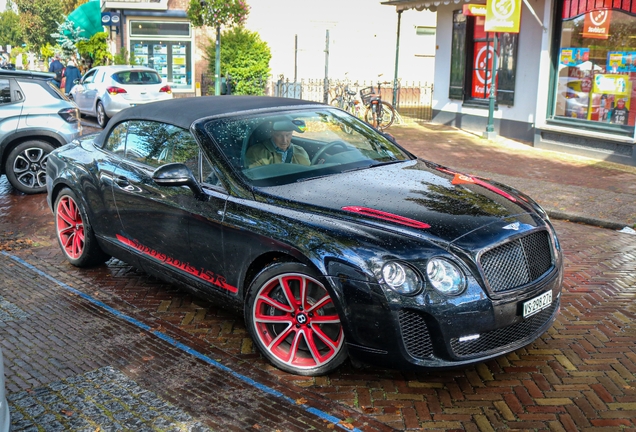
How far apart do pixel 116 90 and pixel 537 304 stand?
1740cm

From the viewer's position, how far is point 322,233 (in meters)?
4.26

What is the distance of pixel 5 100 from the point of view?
34.2ft

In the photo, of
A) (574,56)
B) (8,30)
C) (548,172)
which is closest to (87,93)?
(574,56)

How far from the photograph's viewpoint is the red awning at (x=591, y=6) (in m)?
13.0

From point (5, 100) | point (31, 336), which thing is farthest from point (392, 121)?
point (31, 336)

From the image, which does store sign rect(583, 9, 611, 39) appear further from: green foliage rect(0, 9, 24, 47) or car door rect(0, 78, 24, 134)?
green foliage rect(0, 9, 24, 47)

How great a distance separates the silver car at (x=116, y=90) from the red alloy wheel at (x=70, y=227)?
13330 mm

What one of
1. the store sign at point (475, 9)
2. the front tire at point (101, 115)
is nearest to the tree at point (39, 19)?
the front tire at point (101, 115)

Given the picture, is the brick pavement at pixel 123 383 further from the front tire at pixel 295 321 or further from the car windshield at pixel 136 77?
the car windshield at pixel 136 77

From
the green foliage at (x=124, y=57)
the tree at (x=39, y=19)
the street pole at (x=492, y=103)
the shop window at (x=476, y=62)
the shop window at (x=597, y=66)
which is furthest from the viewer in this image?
the tree at (x=39, y=19)

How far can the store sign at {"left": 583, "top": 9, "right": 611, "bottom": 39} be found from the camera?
535 inches

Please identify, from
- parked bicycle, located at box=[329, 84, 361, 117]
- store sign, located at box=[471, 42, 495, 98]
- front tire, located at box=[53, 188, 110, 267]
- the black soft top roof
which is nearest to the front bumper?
the black soft top roof

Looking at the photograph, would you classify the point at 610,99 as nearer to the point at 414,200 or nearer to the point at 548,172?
the point at 548,172

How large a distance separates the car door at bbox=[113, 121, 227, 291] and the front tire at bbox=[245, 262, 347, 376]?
0.47 metres
